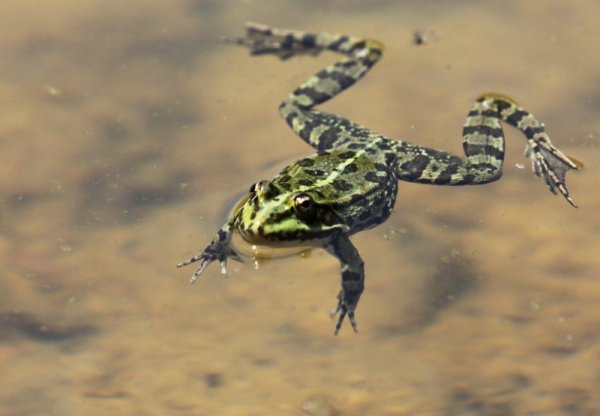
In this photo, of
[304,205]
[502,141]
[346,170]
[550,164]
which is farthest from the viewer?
[502,141]

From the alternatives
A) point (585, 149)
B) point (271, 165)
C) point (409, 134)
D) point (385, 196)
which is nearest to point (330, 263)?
point (385, 196)

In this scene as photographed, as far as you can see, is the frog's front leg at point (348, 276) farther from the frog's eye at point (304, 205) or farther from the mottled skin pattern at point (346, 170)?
the frog's eye at point (304, 205)

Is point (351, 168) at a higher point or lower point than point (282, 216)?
higher

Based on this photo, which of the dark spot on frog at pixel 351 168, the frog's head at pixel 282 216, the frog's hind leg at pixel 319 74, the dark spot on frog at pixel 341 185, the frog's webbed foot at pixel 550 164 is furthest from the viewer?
the frog's hind leg at pixel 319 74

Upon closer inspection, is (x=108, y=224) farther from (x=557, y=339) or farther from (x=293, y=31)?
(x=557, y=339)

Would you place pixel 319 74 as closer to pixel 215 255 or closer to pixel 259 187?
pixel 259 187

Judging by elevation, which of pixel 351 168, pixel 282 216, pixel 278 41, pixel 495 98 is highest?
pixel 278 41

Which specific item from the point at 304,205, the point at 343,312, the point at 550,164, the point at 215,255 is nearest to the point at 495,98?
the point at 550,164

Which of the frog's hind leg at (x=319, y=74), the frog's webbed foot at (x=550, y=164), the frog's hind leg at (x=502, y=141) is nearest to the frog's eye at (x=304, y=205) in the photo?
the frog's hind leg at (x=319, y=74)
